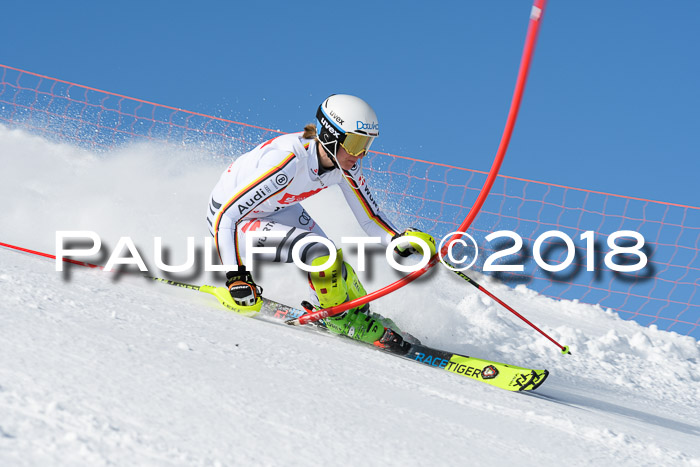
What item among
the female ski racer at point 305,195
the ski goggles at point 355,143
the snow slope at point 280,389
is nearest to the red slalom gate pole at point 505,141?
the female ski racer at point 305,195

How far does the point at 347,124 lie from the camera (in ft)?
12.1

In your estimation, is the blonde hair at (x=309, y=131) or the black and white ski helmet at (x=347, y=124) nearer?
the black and white ski helmet at (x=347, y=124)

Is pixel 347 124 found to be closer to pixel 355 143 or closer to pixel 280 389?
pixel 355 143

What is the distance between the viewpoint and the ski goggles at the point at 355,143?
3.71m

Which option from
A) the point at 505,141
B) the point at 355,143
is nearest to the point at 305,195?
the point at 355,143

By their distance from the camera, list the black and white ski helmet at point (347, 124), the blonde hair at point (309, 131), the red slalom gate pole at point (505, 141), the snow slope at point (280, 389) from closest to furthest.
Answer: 1. the snow slope at point (280, 389)
2. the red slalom gate pole at point (505, 141)
3. the black and white ski helmet at point (347, 124)
4. the blonde hair at point (309, 131)

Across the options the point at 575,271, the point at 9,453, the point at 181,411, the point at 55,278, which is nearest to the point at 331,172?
the point at 55,278

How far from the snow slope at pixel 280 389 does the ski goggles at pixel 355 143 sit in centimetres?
110

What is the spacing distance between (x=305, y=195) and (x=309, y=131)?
408 millimetres

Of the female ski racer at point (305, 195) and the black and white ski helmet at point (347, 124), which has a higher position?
the black and white ski helmet at point (347, 124)

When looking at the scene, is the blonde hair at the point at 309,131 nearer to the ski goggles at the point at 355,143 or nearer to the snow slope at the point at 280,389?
the ski goggles at the point at 355,143

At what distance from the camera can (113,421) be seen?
1659mm

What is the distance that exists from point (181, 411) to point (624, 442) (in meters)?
1.74

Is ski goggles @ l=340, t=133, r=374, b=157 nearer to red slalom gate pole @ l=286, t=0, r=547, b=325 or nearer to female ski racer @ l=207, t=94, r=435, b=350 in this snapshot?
female ski racer @ l=207, t=94, r=435, b=350
